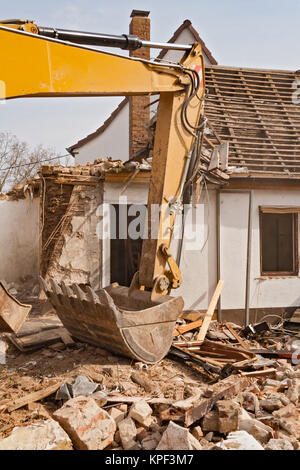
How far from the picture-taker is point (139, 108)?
41.8ft

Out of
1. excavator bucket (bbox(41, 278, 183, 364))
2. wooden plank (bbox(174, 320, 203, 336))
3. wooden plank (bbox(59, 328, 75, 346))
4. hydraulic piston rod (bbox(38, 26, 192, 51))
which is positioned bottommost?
wooden plank (bbox(174, 320, 203, 336))

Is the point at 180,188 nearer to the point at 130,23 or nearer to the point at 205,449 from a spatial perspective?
the point at 205,449

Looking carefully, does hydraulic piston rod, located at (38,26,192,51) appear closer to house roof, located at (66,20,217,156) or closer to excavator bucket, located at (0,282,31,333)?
excavator bucket, located at (0,282,31,333)

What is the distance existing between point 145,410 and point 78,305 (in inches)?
75.9

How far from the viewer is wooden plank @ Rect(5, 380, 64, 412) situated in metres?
4.66

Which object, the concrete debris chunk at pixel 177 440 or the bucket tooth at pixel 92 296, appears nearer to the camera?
the concrete debris chunk at pixel 177 440

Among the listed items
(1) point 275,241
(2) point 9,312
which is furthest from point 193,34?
(2) point 9,312

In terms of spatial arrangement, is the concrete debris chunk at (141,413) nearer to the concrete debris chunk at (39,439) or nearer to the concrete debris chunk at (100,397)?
the concrete debris chunk at (100,397)

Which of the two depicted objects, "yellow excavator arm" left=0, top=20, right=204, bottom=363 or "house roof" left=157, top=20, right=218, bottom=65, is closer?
"yellow excavator arm" left=0, top=20, right=204, bottom=363

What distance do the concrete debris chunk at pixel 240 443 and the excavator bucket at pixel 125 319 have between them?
5.98 ft

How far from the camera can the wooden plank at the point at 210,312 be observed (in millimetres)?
7818

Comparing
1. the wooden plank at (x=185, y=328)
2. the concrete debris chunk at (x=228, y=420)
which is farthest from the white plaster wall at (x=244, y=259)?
the concrete debris chunk at (x=228, y=420)

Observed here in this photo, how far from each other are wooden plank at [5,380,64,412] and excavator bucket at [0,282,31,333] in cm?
117

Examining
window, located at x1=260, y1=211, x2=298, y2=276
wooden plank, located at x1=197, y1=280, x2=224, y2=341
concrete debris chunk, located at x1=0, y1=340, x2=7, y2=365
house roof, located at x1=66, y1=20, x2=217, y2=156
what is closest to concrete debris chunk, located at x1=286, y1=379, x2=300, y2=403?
wooden plank, located at x1=197, y1=280, x2=224, y2=341
